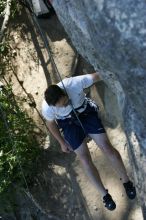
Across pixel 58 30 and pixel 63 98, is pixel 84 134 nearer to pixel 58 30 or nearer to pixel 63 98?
pixel 63 98

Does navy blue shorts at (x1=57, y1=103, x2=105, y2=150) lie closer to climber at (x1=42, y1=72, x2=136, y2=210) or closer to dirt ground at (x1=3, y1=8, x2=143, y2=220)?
climber at (x1=42, y1=72, x2=136, y2=210)

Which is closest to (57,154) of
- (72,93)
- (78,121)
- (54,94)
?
(78,121)

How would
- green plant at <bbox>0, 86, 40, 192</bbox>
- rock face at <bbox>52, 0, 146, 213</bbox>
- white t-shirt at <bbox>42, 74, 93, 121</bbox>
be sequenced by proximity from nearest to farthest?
rock face at <bbox>52, 0, 146, 213</bbox>, white t-shirt at <bbox>42, 74, 93, 121</bbox>, green plant at <bbox>0, 86, 40, 192</bbox>

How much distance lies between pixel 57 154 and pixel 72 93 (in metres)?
2.10

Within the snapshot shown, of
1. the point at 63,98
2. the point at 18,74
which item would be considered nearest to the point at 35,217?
the point at 18,74

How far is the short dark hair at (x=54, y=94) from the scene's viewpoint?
4.42 m

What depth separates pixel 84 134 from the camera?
496 centimetres

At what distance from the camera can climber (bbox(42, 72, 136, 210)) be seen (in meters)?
4.64

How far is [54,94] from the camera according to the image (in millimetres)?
4426

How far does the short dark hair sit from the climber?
0.03 meters

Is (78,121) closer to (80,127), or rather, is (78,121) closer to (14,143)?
(80,127)

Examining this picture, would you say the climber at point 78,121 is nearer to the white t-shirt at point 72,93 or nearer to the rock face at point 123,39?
the white t-shirt at point 72,93

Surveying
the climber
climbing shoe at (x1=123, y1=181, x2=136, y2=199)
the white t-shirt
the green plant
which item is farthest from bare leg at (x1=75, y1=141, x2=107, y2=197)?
the green plant

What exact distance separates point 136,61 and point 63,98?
1248 millimetres
